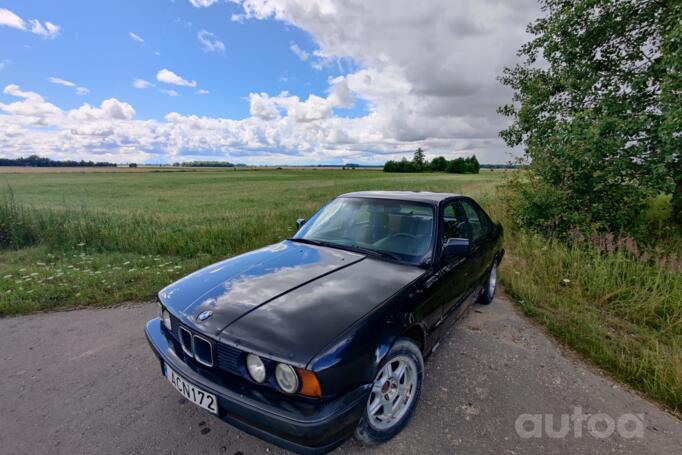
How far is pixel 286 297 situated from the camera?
190cm

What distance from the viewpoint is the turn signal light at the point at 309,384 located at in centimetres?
146

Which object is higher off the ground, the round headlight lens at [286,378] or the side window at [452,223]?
the side window at [452,223]

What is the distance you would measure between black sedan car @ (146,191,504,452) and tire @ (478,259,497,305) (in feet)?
3.83

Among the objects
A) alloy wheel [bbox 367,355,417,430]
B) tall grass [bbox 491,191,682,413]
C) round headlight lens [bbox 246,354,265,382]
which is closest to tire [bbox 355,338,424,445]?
alloy wheel [bbox 367,355,417,430]

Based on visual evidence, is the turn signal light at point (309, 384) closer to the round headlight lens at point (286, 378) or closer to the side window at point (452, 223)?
the round headlight lens at point (286, 378)

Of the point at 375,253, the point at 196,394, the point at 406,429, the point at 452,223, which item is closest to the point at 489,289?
the point at 452,223

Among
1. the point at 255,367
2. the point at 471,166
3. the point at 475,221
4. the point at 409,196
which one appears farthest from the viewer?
the point at 471,166

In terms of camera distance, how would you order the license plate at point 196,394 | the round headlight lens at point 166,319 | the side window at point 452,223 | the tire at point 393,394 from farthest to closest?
the side window at point 452,223
the round headlight lens at point 166,319
the tire at point 393,394
the license plate at point 196,394

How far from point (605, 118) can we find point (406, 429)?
227 inches

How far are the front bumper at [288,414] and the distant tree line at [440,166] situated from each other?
8643 cm

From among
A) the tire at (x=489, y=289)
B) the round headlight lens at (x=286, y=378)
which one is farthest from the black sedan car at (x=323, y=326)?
the tire at (x=489, y=289)

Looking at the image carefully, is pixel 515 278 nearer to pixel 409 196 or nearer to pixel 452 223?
pixel 452 223

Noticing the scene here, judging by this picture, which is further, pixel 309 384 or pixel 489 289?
pixel 489 289

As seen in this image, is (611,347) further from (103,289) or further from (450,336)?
(103,289)
